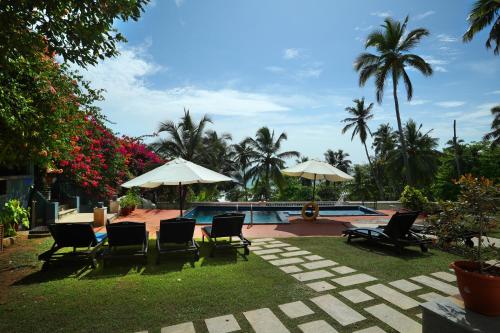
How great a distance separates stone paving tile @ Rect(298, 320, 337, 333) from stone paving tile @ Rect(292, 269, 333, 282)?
4.59 ft

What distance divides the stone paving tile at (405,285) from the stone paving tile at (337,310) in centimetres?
119

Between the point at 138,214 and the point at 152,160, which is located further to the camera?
the point at 152,160

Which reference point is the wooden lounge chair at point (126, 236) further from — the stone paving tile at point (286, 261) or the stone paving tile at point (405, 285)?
the stone paving tile at point (405, 285)

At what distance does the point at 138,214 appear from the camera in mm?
13383

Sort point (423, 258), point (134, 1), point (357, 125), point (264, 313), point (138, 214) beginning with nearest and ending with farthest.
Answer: point (264, 313)
point (134, 1)
point (423, 258)
point (138, 214)
point (357, 125)

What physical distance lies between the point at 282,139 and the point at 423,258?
19265mm

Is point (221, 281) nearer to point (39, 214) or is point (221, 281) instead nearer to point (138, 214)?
point (39, 214)

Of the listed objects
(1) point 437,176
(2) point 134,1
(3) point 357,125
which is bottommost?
(1) point 437,176

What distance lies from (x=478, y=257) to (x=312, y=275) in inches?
104

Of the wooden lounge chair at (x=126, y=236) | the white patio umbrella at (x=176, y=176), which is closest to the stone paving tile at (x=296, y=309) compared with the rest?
the wooden lounge chair at (x=126, y=236)

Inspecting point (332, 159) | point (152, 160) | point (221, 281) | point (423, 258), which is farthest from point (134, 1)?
point (332, 159)

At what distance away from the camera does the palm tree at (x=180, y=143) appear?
19703mm

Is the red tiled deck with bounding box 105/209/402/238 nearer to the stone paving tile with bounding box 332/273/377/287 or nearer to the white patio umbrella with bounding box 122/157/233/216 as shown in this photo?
the white patio umbrella with bounding box 122/157/233/216

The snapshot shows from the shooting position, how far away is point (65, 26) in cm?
403
